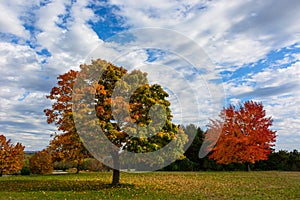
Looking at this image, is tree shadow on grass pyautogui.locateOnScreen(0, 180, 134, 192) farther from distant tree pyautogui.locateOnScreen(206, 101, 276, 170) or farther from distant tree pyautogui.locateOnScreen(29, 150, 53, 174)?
distant tree pyautogui.locateOnScreen(206, 101, 276, 170)

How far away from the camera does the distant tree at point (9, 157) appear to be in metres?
31.3

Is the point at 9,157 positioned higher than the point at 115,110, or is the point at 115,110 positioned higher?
the point at 115,110

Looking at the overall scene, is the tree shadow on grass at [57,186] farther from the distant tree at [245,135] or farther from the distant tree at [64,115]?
the distant tree at [245,135]

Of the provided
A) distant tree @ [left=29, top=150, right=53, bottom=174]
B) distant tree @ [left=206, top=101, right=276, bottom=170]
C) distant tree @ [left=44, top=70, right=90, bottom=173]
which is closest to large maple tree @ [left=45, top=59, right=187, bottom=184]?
distant tree @ [left=44, top=70, right=90, bottom=173]

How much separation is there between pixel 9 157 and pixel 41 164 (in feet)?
11.5

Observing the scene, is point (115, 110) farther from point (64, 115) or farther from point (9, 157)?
point (9, 157)

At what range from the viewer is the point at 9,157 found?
31.6 metres

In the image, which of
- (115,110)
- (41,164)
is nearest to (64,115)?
(115,110)

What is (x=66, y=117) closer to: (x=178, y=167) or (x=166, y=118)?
(x=166, y=118)

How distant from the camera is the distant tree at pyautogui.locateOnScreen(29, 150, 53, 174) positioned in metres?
32.8

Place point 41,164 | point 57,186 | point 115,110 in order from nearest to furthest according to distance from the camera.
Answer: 1. point 115,110
2. point 57,186
3. point 41,164

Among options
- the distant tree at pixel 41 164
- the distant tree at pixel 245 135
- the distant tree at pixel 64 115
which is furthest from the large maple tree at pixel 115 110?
the distant tree at pixel 41 164

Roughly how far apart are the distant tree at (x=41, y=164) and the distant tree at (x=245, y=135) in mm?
19788

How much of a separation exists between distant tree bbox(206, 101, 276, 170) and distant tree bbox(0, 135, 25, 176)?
2292 centimetres
